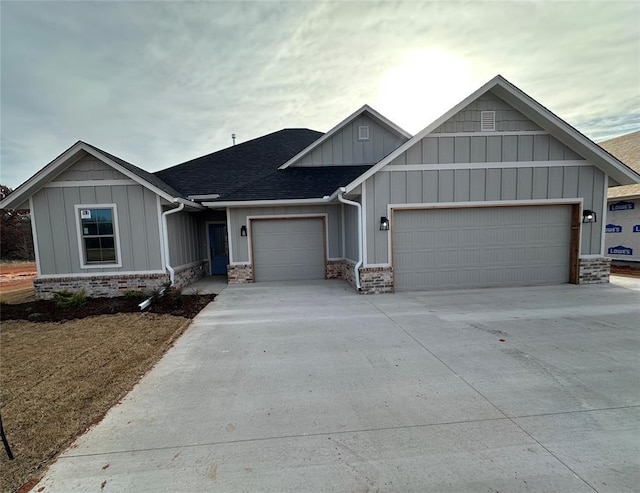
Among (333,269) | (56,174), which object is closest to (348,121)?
(333,269)

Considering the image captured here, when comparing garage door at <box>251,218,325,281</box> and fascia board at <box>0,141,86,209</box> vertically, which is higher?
fascia board at <box>0,141,86,209</box>

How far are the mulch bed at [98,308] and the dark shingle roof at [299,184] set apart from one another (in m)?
3.42

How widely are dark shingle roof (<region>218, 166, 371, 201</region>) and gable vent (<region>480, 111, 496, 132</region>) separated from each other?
3.96 meters

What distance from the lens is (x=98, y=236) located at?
8.24 meters

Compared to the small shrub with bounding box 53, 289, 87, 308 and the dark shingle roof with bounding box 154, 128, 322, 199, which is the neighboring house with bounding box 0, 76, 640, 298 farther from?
the dark shingle roof with bounding box 154, 128, 322, 199

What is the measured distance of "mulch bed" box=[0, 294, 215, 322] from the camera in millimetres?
6570

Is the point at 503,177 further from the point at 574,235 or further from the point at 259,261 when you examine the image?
the point at 259,261

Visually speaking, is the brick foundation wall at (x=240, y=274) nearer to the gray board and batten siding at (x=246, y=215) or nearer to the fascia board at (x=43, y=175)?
the gray board and batten siding at (x=246, y=215)

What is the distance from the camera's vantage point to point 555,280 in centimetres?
823

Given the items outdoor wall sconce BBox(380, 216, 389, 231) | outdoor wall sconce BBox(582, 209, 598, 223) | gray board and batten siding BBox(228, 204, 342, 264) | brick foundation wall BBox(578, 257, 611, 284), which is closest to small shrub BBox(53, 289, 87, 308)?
gray board and batten siding BBox(228, 204, 342, 264)

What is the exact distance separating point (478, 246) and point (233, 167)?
9506 millimetres

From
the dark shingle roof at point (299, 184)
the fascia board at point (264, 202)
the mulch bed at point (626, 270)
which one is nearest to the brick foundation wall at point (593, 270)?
the mulch bed at point (626, 270)

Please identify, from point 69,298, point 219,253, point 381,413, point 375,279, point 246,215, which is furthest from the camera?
point 219,253

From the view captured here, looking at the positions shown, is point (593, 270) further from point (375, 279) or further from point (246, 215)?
point (246, 215)
